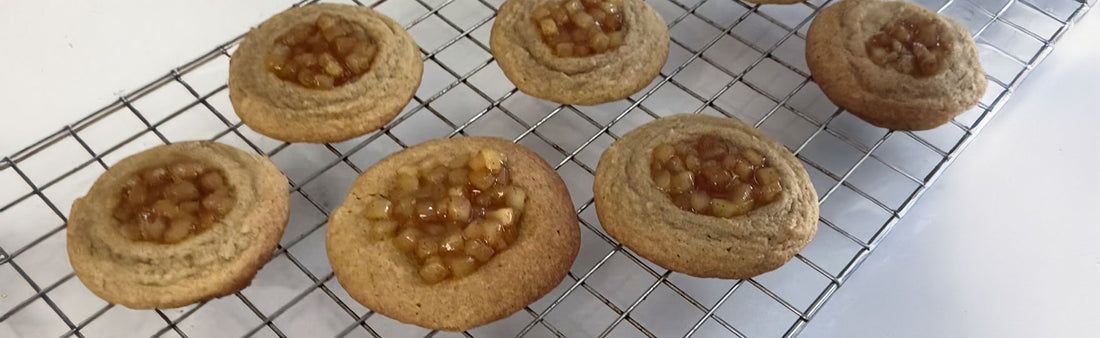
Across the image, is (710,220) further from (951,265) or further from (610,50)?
(951,265)

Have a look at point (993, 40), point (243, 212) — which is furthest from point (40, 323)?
point (993, 40)

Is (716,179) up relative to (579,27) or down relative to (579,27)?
down

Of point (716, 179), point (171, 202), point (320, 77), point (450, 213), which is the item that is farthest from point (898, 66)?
point (171, 202)

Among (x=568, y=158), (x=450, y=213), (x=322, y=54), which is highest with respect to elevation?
(x=322, y=54)

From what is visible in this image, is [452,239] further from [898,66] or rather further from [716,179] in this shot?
[898,66]

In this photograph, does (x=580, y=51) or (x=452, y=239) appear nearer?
(x=452, y=239)

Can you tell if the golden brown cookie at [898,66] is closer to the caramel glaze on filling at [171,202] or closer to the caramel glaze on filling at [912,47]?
the caramel glaze on filling at [912,47]

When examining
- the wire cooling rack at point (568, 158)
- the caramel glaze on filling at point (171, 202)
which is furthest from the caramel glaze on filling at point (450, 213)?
the caramel glaze on filling at point (171, 202)
